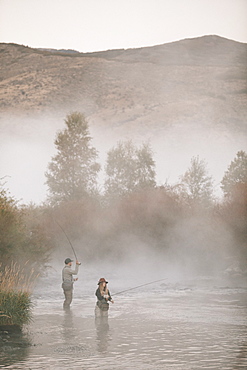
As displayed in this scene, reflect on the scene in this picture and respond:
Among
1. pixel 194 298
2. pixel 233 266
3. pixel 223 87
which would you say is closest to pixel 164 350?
pixel 194 298

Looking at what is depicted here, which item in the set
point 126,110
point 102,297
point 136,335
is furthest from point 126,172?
point 126,110

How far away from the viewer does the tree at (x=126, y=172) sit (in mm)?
69938

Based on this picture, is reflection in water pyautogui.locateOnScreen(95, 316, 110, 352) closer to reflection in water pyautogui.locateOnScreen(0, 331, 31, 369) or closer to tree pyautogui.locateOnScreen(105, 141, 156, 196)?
reflection in water pyautogui.locateOnScreen(0, 331, 31, 369)

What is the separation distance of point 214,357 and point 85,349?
3.00 m

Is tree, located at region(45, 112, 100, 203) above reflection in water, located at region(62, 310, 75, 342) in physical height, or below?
above

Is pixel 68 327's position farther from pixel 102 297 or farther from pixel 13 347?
pixel 13 347

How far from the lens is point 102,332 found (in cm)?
1738

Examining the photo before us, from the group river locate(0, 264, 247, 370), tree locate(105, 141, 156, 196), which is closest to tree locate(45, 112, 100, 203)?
tree locate(105, 141, 156, 196)

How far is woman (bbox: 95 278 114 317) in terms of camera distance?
738 inches

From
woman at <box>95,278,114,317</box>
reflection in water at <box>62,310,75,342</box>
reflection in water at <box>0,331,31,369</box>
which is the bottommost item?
reflection in water at <box>0,331,31,369</box>

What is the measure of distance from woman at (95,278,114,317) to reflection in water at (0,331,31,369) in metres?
2.97

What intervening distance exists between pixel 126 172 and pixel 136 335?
54.2 metres

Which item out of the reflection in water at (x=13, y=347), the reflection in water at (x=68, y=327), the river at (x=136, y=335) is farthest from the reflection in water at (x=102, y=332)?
the reflection in water at (x=13, y=347)

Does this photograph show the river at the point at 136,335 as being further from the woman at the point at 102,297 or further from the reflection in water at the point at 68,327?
the woman at the point at 102,297
